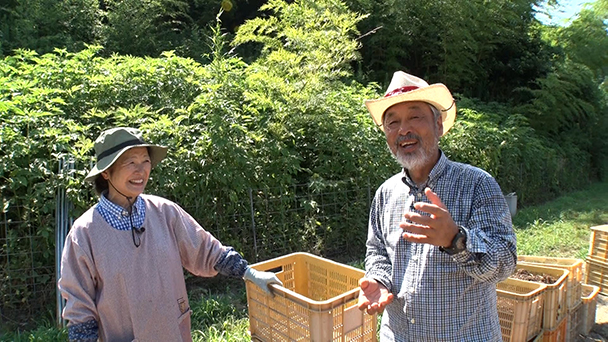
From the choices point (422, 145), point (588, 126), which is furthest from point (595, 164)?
point (422, 145)

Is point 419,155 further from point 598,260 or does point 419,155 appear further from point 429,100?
point 598,260

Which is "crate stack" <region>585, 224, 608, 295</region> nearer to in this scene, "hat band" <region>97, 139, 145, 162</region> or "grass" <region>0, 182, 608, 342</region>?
"grass" <region>0, 182, 608, 342</region>

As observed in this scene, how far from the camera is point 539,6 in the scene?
1509 centimetres

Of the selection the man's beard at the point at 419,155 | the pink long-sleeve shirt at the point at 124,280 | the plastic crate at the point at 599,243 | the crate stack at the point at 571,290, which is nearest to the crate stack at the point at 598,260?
the plastic crate at the point at 599,243

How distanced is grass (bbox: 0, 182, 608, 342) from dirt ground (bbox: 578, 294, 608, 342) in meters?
1.44

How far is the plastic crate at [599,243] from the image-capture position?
4.28 metres

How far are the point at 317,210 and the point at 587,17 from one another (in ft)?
51.2

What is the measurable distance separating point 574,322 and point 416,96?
3002 mm

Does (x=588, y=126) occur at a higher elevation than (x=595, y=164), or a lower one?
higher

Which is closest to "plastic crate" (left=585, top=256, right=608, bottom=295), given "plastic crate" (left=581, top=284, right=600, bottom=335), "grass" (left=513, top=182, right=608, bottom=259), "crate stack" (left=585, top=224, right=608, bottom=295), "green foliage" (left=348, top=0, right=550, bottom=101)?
"crate stack" (left=585, top=224, right=608, bottom=295)

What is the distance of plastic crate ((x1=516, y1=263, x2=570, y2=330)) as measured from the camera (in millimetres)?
2939

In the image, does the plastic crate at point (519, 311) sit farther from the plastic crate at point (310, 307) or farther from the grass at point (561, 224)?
the grass at point (561, 224)

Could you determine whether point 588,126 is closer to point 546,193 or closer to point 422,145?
point 546,193

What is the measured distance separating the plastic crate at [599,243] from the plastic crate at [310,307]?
126 inches
